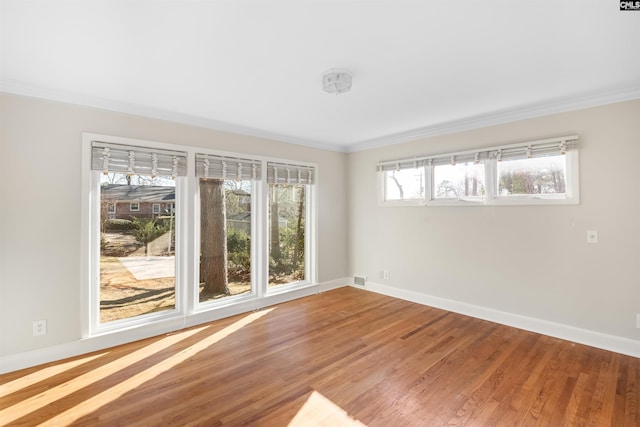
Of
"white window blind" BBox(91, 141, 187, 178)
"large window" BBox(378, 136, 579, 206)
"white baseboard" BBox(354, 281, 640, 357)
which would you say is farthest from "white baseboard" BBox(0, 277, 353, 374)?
"large window" BBox(378, 136, 579, 206)

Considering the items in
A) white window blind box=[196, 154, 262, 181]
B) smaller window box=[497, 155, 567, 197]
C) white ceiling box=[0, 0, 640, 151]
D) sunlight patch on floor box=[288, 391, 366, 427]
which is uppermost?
white ceiling box=[0, 0, 640, 151]

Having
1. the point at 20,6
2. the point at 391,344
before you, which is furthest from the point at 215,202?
the point at 391,344

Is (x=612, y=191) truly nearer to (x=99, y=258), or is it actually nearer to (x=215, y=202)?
(x=215, y=202)

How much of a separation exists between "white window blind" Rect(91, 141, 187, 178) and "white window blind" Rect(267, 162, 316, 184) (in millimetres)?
1227

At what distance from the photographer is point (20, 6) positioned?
5.20ft

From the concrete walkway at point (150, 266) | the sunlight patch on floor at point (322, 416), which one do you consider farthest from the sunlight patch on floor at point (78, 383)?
the sunlight patch on floor at point (322, 416)

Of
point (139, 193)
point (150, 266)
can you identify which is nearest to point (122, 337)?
point (150, 266)

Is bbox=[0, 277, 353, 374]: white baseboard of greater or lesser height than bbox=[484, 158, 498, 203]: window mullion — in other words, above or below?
below

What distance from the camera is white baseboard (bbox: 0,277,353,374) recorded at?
254 cm

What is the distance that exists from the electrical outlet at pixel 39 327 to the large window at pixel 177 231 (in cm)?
31

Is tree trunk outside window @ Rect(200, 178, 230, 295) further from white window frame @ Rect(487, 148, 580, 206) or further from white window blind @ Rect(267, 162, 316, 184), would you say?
white window frame @ Rect(487, 148, 580, 206)

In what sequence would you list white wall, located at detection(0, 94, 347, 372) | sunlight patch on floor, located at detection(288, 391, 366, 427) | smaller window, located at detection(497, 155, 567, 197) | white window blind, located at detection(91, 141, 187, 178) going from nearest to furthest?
1. sunlight patch on floor, located at detection(288, 391, 366, 427)
2. white wall, located at detection(0, 94, 347, 372)
3. white window blind, located at detection(91, 141, 187, 178)
4. smaller window, located at detection(497, 155, 567, 197)

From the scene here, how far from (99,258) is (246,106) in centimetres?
221

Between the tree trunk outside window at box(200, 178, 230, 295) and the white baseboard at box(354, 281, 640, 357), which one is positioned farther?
the tree trunk outside window at box(200, 178, 230, 295)
